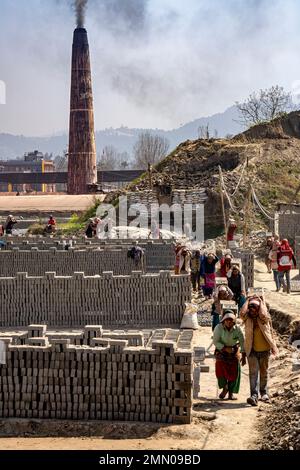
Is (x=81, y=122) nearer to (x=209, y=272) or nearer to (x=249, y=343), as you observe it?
(x=209, y=272)

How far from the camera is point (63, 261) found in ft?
53.4

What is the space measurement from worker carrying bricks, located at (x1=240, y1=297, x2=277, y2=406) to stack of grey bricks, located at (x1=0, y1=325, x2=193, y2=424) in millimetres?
805

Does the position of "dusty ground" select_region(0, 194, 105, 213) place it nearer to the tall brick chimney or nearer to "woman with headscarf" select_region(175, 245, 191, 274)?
the tall brick chimney

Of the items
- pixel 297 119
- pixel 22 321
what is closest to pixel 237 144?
pixel 297 119

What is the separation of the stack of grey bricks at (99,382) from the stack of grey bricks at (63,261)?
26.6 ft

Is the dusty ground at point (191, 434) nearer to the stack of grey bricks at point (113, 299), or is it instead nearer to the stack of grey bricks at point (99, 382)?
the stack of grey bricks at point (99, 382)

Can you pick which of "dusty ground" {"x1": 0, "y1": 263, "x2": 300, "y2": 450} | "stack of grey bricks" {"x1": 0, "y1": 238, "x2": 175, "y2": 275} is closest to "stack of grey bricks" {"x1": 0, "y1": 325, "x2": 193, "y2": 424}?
"dusty ground" {"x1": 0, "y1": 263, "x2": 300, "y2": 450}

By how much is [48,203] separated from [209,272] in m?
35.1

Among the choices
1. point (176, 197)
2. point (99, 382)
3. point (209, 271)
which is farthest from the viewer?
point (176, 197)

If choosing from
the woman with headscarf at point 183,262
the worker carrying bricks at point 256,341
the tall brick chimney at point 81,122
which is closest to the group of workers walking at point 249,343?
the worker carrying bricks at point 256,341

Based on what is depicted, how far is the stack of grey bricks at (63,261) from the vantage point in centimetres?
1630

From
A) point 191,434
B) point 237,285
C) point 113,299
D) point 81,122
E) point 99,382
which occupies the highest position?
point 81,122

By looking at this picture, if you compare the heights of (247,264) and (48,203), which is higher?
(48,203)

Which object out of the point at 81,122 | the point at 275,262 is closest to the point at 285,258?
the point at 275,262
